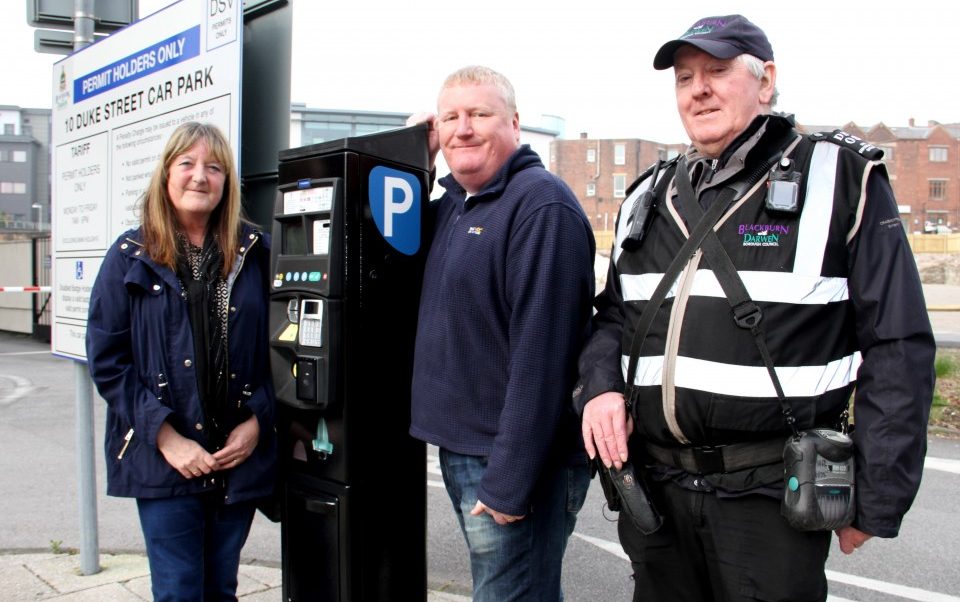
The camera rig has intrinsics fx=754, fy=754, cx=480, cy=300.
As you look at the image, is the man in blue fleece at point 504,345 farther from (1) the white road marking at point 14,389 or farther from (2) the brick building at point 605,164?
(2) the brick building at point 605,164

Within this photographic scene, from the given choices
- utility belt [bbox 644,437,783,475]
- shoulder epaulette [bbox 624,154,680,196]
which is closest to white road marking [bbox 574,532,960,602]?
utility belt [bbox 644,437,783,475]

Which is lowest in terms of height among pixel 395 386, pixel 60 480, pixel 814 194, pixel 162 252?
pixel 60 480

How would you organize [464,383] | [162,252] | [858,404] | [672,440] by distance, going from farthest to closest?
[162,252], [464,383], [672,440], [858,404]

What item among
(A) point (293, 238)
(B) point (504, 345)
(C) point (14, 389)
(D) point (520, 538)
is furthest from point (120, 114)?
(C) point (14, 389)

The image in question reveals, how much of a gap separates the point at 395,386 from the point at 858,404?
1.49 meters

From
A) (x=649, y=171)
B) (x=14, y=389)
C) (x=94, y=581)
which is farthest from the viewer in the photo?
(x=14, y=389)

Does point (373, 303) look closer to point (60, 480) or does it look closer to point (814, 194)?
point (814, 194)

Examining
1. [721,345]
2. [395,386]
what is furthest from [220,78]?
[721,345]

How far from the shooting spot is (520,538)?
2.19 meters

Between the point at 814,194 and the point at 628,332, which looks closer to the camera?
the point at 814,194

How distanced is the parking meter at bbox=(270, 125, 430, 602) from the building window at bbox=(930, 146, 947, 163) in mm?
70687

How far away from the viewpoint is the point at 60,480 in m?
5.69

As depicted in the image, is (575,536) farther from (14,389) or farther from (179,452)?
(14,389)

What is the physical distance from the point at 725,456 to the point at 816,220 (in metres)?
0.60
